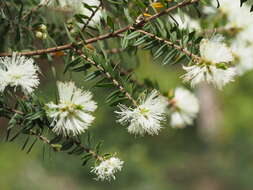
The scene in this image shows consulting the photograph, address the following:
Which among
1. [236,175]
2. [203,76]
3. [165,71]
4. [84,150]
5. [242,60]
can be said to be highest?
[165,71]

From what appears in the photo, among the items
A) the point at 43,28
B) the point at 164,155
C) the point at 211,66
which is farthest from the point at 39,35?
the point at 164,155

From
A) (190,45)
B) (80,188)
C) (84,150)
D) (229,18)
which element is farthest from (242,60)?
(80,188)

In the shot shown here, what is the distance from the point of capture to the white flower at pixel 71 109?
550 mm

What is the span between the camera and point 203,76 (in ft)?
1.92

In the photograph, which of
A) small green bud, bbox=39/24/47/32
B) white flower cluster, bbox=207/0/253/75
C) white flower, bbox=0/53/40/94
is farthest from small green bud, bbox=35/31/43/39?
white flower cluster, bbox=207/0/253/75

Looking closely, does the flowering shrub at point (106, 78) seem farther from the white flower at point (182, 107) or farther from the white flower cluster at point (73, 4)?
the white flower at point (182, 107)

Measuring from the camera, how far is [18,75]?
0.56 meters

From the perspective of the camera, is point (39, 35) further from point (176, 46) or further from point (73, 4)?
point (176, 46)

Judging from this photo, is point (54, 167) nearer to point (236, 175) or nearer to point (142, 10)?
point (236, 175)

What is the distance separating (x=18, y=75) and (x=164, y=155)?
11.7ft

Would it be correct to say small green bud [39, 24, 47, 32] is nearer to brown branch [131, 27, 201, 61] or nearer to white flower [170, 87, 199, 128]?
brown branch [131, 27, 201, 61]

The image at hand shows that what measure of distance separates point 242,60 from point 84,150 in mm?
435

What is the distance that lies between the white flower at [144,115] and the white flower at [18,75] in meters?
0.12

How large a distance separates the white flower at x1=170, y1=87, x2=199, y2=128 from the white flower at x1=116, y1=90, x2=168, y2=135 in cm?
25
